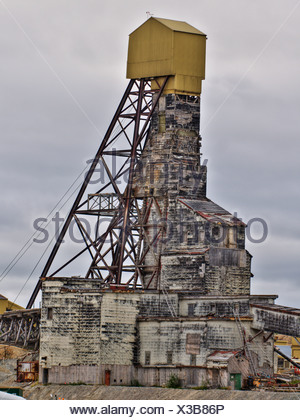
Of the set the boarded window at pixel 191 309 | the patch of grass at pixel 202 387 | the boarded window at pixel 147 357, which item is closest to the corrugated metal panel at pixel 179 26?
the boarded window at pixel 191 309

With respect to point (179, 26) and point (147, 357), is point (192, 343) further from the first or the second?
point (179, 26)

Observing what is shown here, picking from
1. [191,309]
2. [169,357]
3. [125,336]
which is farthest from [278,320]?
[125,336]

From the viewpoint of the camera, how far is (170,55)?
362 ft

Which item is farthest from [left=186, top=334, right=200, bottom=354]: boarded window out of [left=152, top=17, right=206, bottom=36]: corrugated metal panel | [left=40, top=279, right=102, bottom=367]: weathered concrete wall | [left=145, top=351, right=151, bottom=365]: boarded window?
[left=152, top=17, right=206, bottom=36]: corrugated metal panel

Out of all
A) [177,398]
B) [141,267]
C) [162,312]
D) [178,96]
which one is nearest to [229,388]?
[177,398]

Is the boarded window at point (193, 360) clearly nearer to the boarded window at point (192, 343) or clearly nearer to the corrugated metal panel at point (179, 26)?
the boarded window at point (192, 343)

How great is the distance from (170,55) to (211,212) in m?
13.7

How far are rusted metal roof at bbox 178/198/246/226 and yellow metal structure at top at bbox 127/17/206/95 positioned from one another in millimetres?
9517

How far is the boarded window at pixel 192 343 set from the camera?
96.6 m

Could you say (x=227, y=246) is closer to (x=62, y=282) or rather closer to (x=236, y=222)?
(x=236, y=222)

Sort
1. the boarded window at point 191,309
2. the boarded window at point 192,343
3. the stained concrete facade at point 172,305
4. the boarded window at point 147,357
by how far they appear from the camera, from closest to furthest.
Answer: the stained concrete facade at point 172,305 < the boarded window at point 192,343 < the boarded window at point 147,357 < the boarded window at point 191,309

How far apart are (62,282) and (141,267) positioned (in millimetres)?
10658

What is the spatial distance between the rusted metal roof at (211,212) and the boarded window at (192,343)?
12.7 meters

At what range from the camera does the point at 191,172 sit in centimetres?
11119
